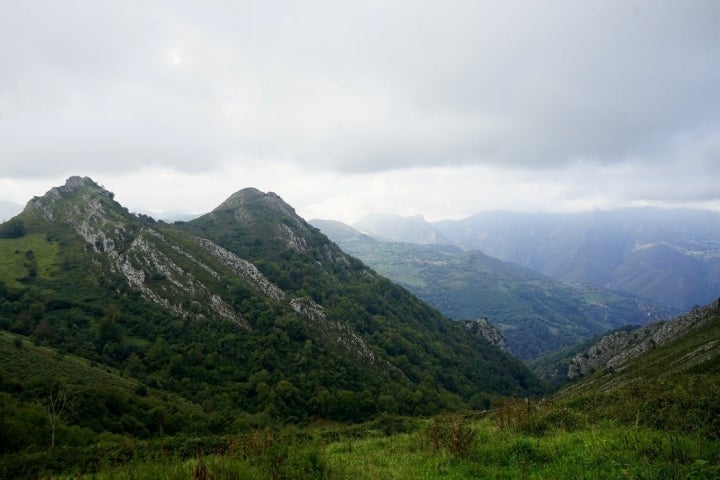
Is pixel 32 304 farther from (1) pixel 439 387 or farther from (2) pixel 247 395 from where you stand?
(1) pixel 439 387

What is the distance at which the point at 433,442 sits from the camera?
46.9 feet

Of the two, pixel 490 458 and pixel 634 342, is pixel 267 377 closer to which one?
pixel 490 458

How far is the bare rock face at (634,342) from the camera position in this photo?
8569 cm

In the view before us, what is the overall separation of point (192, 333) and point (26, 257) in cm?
4954

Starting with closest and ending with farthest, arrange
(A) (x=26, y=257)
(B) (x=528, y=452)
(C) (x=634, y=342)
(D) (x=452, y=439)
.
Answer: (B) (x=528, y=452), (D) (x=452, y=439), (A) (x=26, y=257), (C) (x=634, y=342)

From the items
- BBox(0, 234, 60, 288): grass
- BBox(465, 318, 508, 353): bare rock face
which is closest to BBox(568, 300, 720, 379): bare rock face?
BBox(465, 318, 508, 353): bare rock face

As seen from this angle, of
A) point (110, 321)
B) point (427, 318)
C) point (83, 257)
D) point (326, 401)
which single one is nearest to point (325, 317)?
point (326, 401)

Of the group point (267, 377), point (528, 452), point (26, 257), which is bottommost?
point (267, 377)

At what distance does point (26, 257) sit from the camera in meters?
88.6

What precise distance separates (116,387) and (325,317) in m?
65.4

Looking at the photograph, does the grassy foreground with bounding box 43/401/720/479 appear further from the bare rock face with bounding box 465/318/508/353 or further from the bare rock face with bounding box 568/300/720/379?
the bare rock face with bounding box 465/318/508/353

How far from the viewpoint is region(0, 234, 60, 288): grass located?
261 ft

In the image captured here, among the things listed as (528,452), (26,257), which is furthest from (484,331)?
(528,452)

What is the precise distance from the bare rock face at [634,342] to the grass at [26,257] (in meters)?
132
